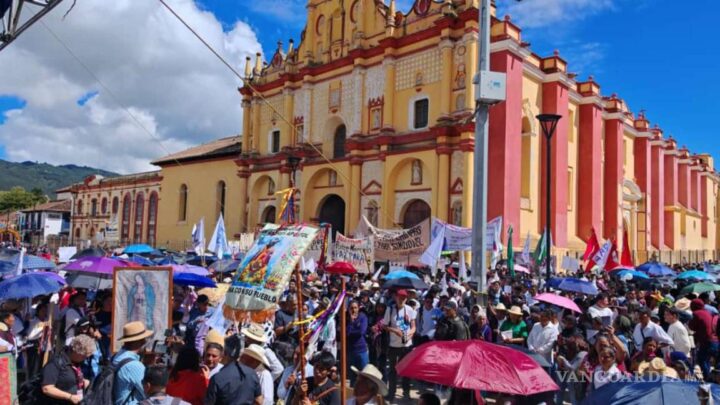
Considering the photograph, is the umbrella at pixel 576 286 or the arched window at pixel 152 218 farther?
the arched window at pixel 152 218

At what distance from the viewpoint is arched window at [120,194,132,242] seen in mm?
48812

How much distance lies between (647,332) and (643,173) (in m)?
32.1

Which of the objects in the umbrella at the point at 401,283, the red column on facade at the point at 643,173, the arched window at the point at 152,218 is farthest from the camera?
the arched window at the point at 152,218

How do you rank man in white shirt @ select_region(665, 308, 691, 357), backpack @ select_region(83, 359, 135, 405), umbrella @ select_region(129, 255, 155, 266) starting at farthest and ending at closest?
umbrella @ select_region(129, 255, 155, 266), man in white shirt @ select_region(665, 308, 691, 357), backpack @ select_region(83, 359, 135, 405)

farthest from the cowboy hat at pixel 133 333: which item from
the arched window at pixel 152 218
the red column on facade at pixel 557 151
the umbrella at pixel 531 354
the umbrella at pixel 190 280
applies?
the arched window at pixel 152 218

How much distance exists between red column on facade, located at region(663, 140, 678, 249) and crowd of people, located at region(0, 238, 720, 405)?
1213 inches

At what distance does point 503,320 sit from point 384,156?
715 inches

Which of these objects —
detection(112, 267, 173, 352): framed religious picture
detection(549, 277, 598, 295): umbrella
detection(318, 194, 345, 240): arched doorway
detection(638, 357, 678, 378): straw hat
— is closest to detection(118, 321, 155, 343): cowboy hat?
detection(112, 267, 173, 352): framed religious picture

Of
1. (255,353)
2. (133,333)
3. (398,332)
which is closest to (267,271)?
(255,353)

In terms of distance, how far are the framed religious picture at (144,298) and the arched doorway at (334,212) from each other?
21904 millimetres

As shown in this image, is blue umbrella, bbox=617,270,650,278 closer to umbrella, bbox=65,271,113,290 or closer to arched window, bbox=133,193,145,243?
umbrella, bbox=65,271,113,290

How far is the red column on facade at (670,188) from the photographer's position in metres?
40.0

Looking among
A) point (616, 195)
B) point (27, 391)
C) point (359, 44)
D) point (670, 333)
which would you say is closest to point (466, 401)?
point (27, 391)

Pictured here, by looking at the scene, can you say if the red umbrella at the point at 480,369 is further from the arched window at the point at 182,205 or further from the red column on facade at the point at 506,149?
the arched window at the point at 182,205
